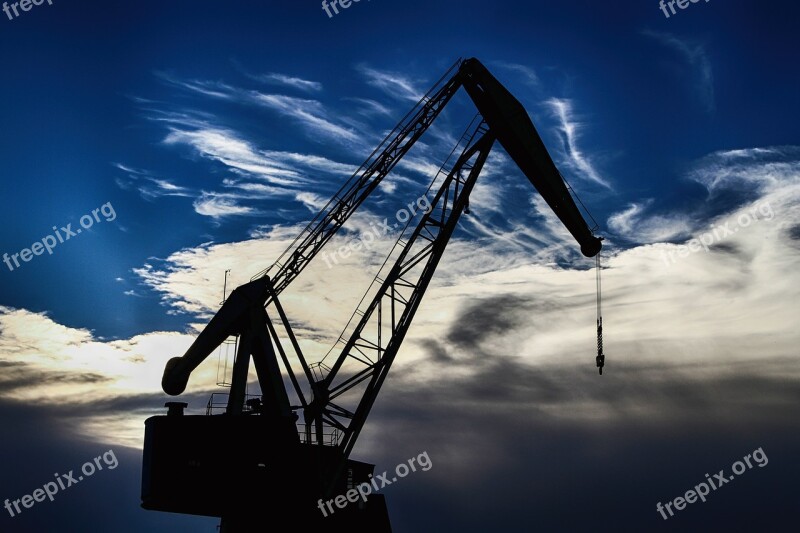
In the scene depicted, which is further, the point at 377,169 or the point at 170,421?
the point at 377,169

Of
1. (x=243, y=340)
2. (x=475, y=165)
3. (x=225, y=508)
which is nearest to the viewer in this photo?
(x=225, y=508)

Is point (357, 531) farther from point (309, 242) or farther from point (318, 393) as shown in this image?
point (309, 242)

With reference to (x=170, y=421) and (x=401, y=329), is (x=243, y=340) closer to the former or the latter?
(x=170, y=421)

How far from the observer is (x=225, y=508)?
4400 centimetres

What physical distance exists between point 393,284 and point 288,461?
11.7m

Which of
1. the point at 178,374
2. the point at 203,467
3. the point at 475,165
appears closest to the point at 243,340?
the point at 178,374

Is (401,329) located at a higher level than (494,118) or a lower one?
lower

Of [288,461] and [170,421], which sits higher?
[170,421]

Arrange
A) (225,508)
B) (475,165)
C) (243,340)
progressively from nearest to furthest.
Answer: (225,508) < (243,340) < (475,165)

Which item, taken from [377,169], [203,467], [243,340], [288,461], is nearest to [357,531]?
[288,461]

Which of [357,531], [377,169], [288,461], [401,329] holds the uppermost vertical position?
[377,169]

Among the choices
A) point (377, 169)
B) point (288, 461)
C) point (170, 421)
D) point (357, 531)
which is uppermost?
point (377, 169)

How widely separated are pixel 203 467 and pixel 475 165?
2336 cm

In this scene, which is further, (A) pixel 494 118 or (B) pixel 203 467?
(A) pixel 494 118
